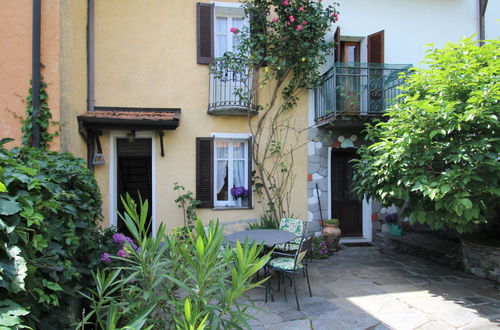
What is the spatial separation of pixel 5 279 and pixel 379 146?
15.1ft

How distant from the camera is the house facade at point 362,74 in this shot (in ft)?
20.7

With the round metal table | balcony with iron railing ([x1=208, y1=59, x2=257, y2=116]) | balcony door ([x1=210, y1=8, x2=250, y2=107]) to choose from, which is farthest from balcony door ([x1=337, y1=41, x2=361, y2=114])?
the round metal table

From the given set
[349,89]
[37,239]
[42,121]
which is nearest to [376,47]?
[349,89]

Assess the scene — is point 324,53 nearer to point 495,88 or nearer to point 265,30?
point 265,30

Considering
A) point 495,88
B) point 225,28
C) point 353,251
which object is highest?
point 225,28

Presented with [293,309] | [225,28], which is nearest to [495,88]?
[293,309]

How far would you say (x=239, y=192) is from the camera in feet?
21.1

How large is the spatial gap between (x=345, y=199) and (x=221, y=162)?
3.33 metres

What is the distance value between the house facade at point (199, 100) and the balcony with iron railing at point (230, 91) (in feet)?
0.10

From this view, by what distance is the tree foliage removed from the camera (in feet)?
12.0

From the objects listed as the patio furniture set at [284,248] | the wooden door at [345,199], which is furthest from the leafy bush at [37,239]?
the wooden door at [345,199]

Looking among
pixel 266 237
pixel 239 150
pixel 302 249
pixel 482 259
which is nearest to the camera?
pixel 302 249

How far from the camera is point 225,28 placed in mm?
6754

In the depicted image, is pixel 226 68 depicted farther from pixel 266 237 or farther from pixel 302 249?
pixel 302 249
